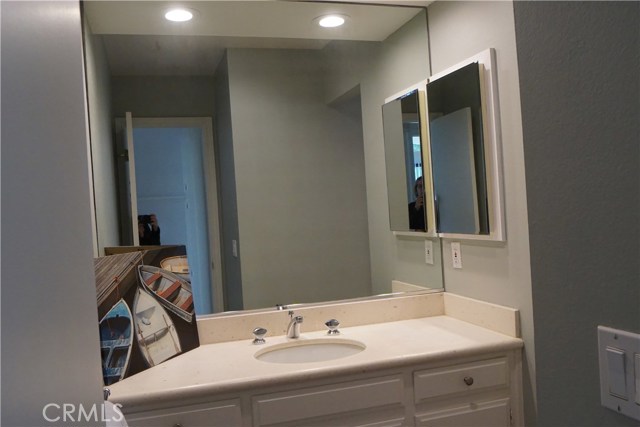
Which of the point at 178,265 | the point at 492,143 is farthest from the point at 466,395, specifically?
the point at 178,265

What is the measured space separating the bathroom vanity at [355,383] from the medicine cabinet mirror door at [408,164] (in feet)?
1.68

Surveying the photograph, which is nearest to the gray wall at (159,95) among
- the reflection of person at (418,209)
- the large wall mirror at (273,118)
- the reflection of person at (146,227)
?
the large wall mirror at (273,118)

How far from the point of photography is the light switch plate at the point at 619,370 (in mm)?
620

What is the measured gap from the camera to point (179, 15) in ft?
6.59

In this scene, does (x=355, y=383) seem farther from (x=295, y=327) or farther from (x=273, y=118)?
(x=273, y=118)

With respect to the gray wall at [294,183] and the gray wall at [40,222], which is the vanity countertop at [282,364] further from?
the gray wall at [40,222]

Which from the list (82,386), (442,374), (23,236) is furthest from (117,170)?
(23,236)

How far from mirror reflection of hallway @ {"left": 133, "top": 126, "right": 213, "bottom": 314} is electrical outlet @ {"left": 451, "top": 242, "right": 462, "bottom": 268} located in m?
1.07

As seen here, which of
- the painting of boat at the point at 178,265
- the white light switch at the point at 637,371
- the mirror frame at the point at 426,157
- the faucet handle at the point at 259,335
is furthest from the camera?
the mirror frame at the point at 426,157

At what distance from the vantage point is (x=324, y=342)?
1.94m

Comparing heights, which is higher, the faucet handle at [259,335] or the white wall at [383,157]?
the white wall at [383,157]

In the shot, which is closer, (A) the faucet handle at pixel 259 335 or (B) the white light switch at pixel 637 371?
(B) the white light switch at pixel 637 371

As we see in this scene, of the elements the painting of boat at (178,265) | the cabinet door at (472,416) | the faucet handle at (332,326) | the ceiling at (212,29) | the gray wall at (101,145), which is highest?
the ceiling at (212,29)

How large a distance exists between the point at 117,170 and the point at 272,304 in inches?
34.2
